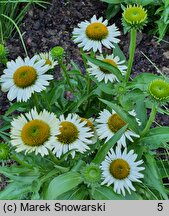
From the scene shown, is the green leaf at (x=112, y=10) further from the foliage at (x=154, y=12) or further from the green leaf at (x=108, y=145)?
the green leaf at (x=108, y=145)

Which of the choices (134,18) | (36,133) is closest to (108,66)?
(134,18)

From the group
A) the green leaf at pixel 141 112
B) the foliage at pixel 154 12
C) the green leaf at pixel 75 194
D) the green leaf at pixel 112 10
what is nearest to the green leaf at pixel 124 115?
the green leaf at pixel 141 112

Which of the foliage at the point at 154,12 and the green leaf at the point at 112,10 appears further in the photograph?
the green leaf at the point at 112,10

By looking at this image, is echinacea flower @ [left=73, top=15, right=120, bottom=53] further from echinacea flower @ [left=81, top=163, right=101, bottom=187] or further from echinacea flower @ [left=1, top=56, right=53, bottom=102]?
echinacea flower @ [left=81, top=163, right=101, bottom=187]

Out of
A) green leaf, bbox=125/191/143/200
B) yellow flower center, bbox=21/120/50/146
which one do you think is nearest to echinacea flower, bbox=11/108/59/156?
yellow flower center, bbox=21/120/50/146

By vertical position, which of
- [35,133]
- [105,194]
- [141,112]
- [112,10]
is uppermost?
[112,10]

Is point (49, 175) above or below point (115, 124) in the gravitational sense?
below

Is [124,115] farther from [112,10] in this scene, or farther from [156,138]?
[112,10]
